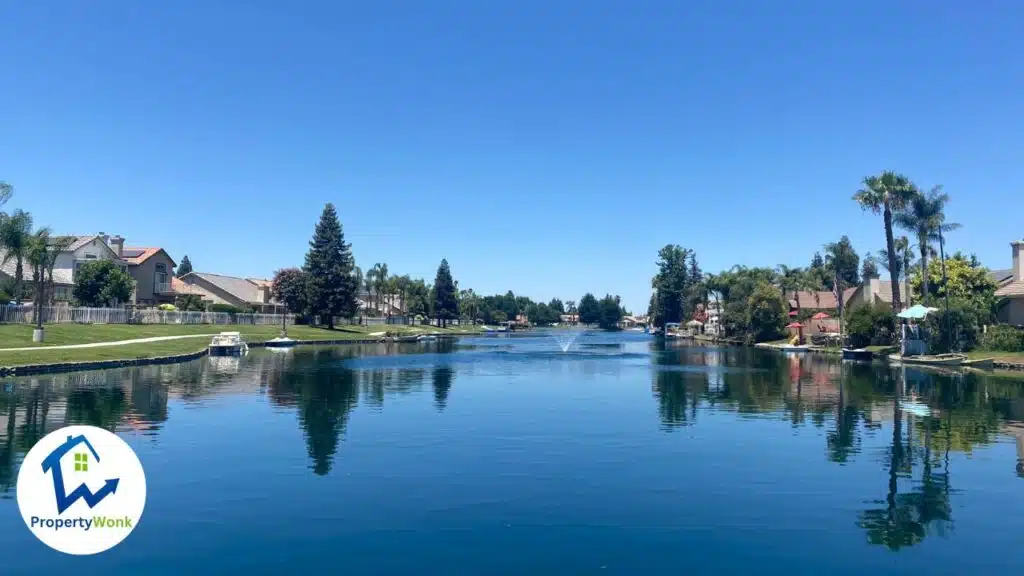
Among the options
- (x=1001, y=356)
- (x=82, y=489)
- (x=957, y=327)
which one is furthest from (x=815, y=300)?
(x=82, y=489)

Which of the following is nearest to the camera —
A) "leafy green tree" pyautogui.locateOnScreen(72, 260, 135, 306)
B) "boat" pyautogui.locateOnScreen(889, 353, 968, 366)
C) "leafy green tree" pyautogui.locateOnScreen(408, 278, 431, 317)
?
"boat" pyautogui.locateOnScreen(889, 353, 968, 366)

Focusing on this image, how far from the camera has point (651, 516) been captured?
13.7m

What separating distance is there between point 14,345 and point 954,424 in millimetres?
53136

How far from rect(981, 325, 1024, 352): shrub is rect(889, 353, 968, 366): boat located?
376 centimetres

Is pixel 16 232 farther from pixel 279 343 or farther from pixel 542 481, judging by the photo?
pixel 542 481

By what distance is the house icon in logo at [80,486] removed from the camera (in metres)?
9.87

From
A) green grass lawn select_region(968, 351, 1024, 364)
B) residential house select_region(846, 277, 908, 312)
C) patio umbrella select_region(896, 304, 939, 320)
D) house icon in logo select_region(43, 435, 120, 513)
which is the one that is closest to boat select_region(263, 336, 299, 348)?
patio umbrella select_region(896, 304, 939, 320)

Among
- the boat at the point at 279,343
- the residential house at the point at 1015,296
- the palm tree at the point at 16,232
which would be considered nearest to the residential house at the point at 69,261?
the palm tree at the point at 16,232

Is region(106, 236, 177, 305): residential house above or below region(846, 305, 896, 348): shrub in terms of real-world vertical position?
above

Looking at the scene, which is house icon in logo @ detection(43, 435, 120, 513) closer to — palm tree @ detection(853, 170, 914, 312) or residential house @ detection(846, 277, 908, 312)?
palm tree @ detection(853, 170, 914, 312)

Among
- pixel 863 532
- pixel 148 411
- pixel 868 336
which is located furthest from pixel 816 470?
pixel 868 336

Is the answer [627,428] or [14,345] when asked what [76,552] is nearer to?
[627,428]

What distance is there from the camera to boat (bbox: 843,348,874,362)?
219 feet

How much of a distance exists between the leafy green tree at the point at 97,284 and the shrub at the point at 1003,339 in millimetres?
84356
